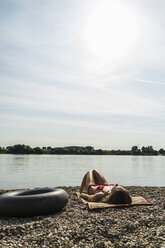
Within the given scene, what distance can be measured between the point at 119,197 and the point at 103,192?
0.97 metres

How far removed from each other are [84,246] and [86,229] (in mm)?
881

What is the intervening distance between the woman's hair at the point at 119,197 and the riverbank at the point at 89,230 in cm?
108

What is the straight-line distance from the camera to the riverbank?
5.52m

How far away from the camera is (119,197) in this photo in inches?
367

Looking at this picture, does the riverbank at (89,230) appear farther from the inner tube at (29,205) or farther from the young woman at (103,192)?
the young woman at (103,192)

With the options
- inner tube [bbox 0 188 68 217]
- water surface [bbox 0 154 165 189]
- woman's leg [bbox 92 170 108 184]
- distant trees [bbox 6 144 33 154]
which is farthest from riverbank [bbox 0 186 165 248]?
distant trees [bbox 6 144 33 154]

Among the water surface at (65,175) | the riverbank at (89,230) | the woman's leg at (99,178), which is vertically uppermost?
the woman's leg at (99,178)

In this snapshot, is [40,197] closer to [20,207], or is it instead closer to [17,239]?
[20,207]

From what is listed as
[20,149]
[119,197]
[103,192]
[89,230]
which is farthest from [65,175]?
[20,149]

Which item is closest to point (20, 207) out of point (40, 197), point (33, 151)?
point (40, 197)

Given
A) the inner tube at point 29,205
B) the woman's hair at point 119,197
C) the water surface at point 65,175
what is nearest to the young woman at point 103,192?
the woman's hair at point 119,197

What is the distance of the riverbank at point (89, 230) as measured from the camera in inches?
217

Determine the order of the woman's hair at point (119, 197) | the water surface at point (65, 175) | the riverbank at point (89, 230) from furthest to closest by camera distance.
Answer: the water surface at point (65, 175), the woman's hair at point (119, 197), the riverbank at point (89, 230)

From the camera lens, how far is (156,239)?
5.46 metres
